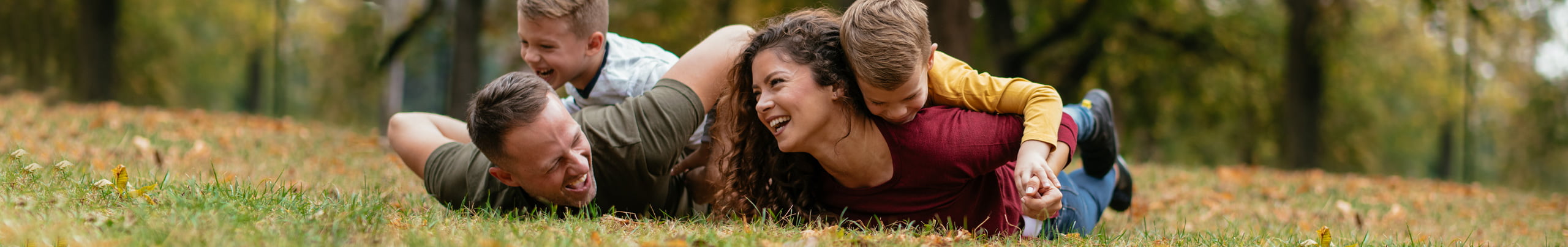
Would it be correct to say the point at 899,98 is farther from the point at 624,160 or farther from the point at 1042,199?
the point at 624,160

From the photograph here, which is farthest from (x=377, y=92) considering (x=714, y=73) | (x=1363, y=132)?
(x=714, y=73)

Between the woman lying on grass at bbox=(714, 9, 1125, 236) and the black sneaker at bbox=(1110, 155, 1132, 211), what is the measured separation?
3.89ft

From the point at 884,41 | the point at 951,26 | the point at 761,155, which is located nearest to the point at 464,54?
the point at 951,26

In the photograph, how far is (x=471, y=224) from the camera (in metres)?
3.09

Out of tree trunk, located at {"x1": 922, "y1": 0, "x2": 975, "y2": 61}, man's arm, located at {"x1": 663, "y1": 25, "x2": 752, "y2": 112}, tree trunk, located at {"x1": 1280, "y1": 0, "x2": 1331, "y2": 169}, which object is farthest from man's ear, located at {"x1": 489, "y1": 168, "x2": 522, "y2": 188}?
tree trunk, located at {"x1": 1280, "y1": 0, "x2": 1331, "y2": 169}

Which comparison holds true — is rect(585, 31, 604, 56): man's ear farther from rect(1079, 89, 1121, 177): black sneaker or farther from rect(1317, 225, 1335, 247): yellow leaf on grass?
rect(1317, 225, 1335, 247): yellow leaf on grass

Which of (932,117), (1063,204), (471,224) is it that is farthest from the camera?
(1063,204)

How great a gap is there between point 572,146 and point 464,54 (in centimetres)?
878

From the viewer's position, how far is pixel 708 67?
3795 mm

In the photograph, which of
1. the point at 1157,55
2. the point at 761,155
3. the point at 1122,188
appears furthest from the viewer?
the point at 1157,55

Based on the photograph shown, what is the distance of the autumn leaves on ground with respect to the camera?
2607 millimetres

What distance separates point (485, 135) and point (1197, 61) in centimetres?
1652

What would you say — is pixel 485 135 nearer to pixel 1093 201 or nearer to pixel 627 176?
pixel 627 176

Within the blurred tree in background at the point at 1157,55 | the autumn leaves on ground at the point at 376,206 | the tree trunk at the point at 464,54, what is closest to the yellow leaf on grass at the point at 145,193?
the autumn leaves on ground at the point at 376,206
